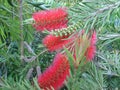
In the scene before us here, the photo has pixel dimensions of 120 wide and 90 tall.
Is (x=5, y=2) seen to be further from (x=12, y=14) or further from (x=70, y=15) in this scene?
(x=70, y=15)

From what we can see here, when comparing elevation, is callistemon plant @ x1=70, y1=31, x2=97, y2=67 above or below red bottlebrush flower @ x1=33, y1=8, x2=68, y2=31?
below

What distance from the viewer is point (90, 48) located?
0.43 meters

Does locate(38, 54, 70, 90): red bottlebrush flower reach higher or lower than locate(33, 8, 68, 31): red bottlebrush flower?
lower

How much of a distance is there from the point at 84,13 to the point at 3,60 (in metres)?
0.54

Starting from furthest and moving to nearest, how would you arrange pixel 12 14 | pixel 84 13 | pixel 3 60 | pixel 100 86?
pixel 12 14
pixel 3 60
pixel 100 86
pixel 84 13

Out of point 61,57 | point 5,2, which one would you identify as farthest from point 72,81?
point 5,2

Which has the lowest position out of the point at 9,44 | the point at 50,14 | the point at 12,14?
the point at 9,44

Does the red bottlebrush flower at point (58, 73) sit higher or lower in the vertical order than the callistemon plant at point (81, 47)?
lower

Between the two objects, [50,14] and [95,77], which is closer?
[50,14]

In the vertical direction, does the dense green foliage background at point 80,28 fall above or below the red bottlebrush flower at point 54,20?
below

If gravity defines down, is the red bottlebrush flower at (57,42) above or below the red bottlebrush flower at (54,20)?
below

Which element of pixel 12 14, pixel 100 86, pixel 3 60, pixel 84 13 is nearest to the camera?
pixel 84 13

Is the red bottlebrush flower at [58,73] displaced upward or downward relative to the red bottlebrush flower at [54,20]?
downward

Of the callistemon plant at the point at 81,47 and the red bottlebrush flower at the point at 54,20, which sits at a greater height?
the red bottlebrush flower at the point at 54,20
